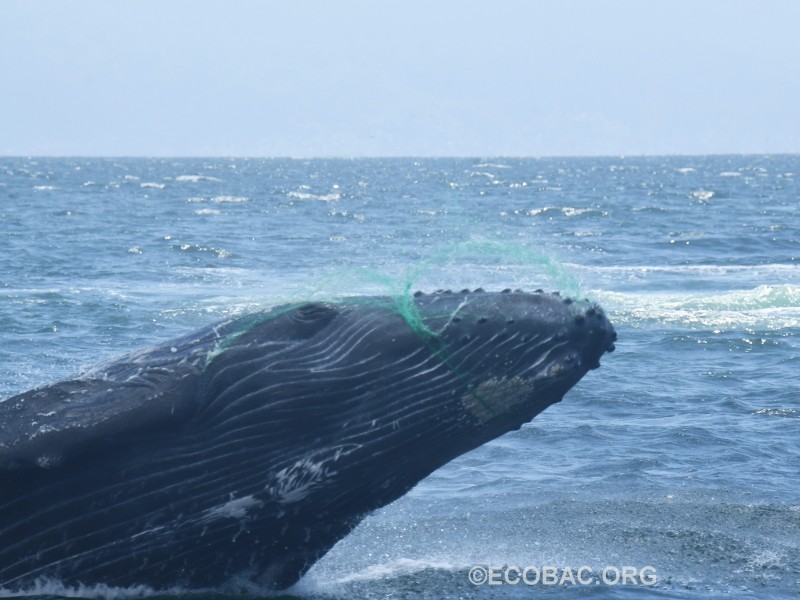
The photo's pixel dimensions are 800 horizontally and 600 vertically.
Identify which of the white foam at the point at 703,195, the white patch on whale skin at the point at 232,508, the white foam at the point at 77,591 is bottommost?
the white foam at the point at 703,195

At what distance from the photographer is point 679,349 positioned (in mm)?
18234

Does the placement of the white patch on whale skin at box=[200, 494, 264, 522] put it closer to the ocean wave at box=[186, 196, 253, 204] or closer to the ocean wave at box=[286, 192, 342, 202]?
the ocean wave at box=[186, 196, 253, 204]

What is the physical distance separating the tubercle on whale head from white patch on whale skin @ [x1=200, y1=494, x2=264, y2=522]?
3.20 feet

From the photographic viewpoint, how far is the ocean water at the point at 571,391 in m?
7.26

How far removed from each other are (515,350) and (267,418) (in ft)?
3.49

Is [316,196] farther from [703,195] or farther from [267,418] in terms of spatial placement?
[267,418]

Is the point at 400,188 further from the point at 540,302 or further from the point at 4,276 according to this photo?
the point at 540,302

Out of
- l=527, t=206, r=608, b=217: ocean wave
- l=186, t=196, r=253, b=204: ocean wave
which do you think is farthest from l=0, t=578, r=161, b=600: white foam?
l=186, t=196, r=253, b=204: ocean wave

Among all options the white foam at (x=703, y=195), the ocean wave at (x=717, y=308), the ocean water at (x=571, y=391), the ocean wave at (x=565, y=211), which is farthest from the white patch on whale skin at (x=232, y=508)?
the white foam at (x=703, y=195)

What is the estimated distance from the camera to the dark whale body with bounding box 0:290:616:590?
534 centimetres

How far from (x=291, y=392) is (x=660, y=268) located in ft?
89.8

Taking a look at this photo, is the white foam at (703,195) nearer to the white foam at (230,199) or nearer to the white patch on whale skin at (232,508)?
the white foam at (230,199)

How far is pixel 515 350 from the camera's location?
17.8 ft

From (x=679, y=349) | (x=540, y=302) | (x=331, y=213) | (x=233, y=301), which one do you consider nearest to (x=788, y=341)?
(x=679, y=349)
